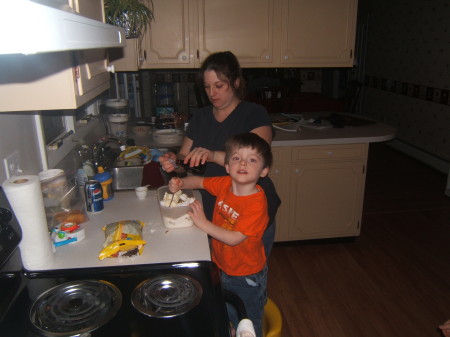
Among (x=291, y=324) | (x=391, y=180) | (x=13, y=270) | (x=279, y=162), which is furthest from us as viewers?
(x=391, y=180)

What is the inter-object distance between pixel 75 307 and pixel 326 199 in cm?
221

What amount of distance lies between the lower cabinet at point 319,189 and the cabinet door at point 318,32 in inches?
28.9

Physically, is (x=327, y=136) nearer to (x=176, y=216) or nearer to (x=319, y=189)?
(x=319, y=189)

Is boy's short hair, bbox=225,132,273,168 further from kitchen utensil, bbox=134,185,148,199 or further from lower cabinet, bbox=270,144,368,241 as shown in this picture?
lower cabinet, bbox=270,144,368,241

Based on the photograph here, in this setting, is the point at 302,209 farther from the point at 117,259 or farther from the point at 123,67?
the point at 117,259

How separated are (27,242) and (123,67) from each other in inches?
63.5

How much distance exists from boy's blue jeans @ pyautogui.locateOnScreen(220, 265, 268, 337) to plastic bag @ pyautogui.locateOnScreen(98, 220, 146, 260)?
42cm

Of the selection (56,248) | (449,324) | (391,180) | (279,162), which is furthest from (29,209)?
(391,180)

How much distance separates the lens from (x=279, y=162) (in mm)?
2695

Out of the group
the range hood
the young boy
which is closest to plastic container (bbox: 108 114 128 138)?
the young boy

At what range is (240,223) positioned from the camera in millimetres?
1325

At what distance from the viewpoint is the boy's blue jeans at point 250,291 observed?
4.81ft

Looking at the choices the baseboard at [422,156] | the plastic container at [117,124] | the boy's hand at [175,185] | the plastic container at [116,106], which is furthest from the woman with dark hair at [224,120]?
the baseboard at [422,156]

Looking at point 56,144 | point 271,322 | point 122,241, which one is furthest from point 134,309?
point 56,144
